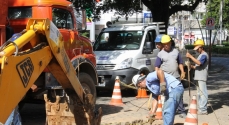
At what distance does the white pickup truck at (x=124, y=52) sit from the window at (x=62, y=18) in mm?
3705

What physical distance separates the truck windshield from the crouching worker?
19.9ft

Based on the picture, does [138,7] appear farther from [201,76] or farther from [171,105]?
[171,105]

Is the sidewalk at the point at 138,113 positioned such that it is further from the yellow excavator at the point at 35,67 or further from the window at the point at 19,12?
the yellow excavator at the point at 35,67

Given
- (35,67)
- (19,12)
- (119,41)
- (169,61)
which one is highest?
(19,12)

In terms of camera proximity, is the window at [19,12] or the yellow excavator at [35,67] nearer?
the yellow excavator at [35,67]

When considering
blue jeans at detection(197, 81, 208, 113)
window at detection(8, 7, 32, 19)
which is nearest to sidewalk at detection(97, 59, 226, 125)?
blue jeans at detection(197, 81, 208, 113)

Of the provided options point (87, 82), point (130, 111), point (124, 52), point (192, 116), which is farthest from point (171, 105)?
point (124, 52)

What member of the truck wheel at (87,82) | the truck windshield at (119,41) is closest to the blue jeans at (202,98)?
the truck wheel at (87,82)

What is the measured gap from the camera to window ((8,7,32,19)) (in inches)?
347

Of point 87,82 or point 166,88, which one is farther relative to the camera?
point 87,82

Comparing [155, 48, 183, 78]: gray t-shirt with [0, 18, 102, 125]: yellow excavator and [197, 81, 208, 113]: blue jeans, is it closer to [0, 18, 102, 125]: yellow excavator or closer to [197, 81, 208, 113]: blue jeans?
[197, 81, 208, 113]: blue jeans

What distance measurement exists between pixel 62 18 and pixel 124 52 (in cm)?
423

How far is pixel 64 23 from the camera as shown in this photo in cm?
927

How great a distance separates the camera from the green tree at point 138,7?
1927 centimetres
